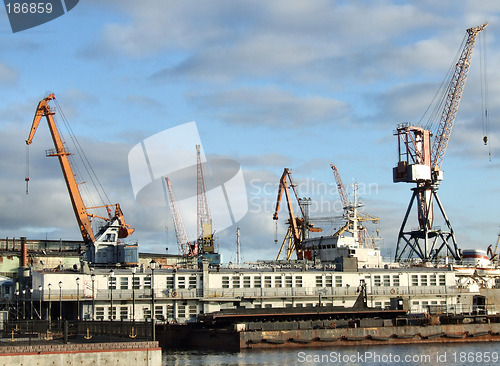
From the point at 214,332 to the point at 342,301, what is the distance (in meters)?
21.0

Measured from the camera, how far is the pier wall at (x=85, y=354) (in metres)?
49.7

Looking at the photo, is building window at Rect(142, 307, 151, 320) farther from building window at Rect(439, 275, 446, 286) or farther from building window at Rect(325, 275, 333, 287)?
building window at Rect(439, 275, 446, 286)

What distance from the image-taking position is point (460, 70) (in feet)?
442

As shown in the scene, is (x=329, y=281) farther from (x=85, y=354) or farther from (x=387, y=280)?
(x=85, y=354)

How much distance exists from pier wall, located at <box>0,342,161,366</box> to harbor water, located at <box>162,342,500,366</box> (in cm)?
1328

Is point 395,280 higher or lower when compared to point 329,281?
lower

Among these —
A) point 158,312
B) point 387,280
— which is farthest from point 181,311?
point 387,280

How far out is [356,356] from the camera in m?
70.6

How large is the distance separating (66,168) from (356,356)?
66.1 meters

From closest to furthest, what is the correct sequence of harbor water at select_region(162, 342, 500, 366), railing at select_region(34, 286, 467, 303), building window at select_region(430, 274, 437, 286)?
harbor water at select_region(162, 342, 500, 366), railing at select_region(34, 286, 467, 303), building window at select_region(430, 274, 437, 286)

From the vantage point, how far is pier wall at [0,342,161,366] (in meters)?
49.7

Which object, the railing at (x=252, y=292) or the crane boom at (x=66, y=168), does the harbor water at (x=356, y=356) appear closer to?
the railing at (x=252, y=292)

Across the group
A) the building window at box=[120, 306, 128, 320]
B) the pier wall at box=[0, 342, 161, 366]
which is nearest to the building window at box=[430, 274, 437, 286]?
the building window at box=[120, 306, 128, 320]

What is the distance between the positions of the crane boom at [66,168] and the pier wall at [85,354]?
6941 cm
